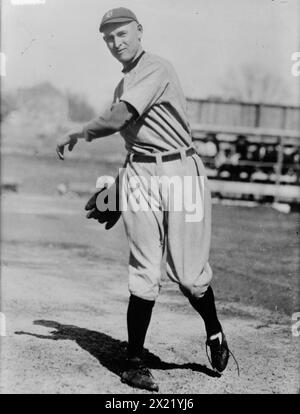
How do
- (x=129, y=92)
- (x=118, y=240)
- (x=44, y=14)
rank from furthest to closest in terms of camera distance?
(x=118, y=240) → (x=44, y=14) → (x=129, y=92)

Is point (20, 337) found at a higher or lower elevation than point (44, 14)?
lower

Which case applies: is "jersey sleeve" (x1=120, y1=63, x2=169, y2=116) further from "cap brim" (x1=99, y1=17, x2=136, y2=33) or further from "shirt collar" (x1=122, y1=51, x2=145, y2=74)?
"cap brim" (x1=99, y1=17, x2=136, y2=33)

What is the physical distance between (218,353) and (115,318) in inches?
51.6

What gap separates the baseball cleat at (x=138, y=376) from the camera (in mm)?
2928

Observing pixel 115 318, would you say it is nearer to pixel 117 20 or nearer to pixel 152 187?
pixel 152 187

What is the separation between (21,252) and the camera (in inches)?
287

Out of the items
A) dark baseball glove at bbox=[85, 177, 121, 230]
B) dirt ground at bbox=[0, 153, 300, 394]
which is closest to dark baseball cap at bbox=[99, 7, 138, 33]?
dark baseball glove at bbox=[85, 177, 121, 230]

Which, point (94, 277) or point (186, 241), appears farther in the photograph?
point (94, 277)

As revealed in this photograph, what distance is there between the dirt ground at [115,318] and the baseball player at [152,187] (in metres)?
0.34

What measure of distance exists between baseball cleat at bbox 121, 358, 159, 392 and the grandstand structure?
540 inches

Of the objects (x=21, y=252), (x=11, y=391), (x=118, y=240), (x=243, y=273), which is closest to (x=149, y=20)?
(x=11, y=391)

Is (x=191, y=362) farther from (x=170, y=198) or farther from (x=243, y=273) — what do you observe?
(x=243, y=273)

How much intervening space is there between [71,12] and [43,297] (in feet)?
6.99

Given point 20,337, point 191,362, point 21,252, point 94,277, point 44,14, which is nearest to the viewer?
point 191,362
